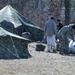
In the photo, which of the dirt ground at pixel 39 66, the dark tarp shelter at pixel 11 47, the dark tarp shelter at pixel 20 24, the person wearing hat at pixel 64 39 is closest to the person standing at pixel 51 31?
the person wearing hat at pixel 64 39

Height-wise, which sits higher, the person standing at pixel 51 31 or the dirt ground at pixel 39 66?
the person standing at pixel 51 31

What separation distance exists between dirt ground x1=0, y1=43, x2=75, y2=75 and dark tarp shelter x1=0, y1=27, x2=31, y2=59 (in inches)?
24.8

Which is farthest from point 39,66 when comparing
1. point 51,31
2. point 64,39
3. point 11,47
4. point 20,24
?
point 20,24

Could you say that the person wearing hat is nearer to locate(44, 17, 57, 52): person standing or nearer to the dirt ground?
locate(44, 17, 57, 52): person standing

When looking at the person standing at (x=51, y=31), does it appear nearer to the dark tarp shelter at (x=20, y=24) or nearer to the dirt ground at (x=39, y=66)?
the dirt ground at (x=39, y=66)

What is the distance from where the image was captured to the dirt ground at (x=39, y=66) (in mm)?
12742

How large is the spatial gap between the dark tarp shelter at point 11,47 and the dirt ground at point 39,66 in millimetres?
630

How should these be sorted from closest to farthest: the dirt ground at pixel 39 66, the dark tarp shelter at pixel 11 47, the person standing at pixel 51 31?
the dirt ground at pixel 39 66, the dark tarp shelter at pixel 11 47, the person standing at pixel 51 31

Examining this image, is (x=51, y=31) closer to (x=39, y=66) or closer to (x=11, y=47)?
(x=11, y=47)

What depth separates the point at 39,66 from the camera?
46.5 feet

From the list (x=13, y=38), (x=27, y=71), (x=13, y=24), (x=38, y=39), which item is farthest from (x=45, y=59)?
(x=38, y=39)

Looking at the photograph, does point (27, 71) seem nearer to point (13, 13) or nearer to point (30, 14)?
point (13, 13)

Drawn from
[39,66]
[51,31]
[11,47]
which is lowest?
[39,66]

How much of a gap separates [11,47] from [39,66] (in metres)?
2.98
